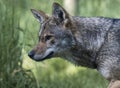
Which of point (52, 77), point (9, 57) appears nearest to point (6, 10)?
point (9, 57)

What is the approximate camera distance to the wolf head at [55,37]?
32.6ft

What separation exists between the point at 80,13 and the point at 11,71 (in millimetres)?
6230

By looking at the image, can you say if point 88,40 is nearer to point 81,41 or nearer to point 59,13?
point 81,41

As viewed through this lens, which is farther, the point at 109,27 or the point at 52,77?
the point at 52,77

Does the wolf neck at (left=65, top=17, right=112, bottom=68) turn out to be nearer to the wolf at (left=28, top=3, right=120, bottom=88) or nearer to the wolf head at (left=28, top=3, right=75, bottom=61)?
the wolf at (left=28, top=3, right=120, bottom=88)

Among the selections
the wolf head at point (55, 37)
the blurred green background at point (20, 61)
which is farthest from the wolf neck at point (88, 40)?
the blurred green background at point (20, 61)

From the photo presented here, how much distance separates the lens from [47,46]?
9977 mm

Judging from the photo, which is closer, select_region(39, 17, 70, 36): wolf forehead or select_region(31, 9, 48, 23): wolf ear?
select_region(39, 17, 70, 36): wolf forehead

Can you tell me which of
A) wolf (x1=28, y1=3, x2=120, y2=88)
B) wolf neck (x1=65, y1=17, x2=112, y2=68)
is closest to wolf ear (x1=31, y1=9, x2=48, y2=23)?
wolf (x1=28, y1=3, x2=120, y2=88)

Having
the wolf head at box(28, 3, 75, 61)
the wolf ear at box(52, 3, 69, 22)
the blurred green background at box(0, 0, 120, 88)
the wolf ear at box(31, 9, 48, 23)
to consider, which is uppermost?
the wolf ear at box(52, 3, 69, 22)

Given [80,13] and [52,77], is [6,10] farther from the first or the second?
[80,13]

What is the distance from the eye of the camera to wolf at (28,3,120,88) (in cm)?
995

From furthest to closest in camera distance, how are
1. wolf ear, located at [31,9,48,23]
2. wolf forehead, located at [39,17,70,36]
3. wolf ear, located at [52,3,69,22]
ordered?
wolf ear, located at [31,9,48,23] → wolf forehead, located at [39,17,70,36] → wolf ear, located at [52,3,69,22]

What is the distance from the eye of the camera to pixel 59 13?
10031 millimetres
